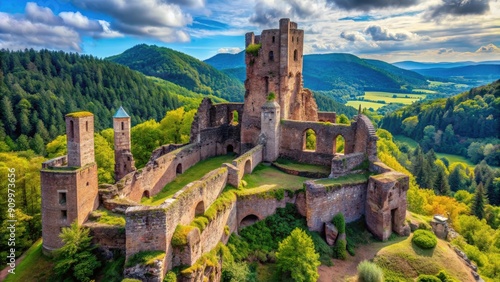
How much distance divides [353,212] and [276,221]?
627 cm

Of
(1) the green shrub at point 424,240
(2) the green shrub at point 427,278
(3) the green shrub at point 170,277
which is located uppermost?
(3) the green shrub at point 170,277

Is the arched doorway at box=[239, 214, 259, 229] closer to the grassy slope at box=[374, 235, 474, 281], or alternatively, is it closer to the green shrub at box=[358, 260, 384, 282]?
the green shrub at box=[358, 260, 384, 282]

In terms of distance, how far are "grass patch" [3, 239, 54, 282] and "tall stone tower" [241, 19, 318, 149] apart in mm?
20009

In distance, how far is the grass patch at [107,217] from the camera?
22134 millimetres

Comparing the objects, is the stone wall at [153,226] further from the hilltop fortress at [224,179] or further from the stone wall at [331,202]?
the stone wall at [331,202]

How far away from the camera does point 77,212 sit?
22156mm

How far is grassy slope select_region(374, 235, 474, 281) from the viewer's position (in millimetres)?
24359

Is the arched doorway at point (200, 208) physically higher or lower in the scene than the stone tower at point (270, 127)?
lower

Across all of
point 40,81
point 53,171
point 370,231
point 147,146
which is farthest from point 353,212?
point 40,81

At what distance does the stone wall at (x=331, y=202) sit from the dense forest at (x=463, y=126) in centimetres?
8616

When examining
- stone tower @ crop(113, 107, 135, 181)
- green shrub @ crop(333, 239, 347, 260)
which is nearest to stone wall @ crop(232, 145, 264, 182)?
green shrub @ crop(333, 239, 347, 260)

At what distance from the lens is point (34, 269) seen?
73.9 ft

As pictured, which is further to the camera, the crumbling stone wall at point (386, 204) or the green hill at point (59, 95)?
the green hill at point (59, 95)

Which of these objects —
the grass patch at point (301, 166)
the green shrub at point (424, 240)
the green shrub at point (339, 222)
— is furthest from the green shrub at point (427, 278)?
the grass patch at point (301, 166)
